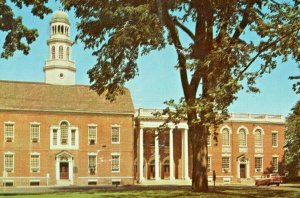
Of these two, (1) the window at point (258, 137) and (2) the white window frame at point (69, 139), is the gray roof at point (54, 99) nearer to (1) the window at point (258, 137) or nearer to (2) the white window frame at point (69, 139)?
(2) the white window frame at point (69, 139)

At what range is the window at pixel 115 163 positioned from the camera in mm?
64438


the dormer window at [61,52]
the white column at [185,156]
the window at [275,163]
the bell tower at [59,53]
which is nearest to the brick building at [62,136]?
the white column at [185,156]

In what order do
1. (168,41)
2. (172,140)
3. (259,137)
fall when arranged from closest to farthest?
(168,41), (172,140), (259,137)

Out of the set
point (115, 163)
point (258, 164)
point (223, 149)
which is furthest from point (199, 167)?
point (258, 164)

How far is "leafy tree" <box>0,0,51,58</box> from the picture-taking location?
23.8 m

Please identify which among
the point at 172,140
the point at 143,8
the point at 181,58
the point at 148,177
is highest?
the point at 143,8

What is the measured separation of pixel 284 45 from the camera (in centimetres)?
1684

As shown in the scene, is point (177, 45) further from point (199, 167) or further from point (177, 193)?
A: point (177, 193)

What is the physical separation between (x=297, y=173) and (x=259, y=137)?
713cm

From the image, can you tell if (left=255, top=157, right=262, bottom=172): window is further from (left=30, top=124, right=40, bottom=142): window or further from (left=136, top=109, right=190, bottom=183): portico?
(left=30, top=124, right=40, bottom=142): window

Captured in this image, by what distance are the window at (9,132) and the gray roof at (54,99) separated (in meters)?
1.94

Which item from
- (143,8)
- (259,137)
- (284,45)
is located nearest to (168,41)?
(143,8)

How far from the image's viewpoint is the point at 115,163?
64562 mm

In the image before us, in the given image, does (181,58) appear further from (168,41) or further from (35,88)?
(35,88)
